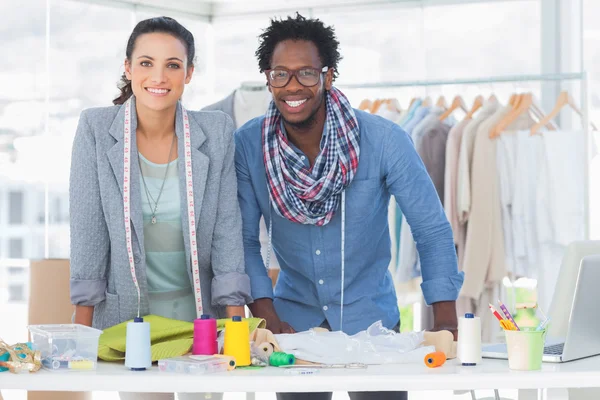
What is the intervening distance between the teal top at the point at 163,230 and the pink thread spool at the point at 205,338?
1.35 ft

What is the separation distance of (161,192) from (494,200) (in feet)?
7.70

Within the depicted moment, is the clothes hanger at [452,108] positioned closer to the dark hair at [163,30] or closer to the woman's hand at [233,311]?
the dark hair at [163,30]

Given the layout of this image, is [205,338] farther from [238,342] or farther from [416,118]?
[416,118]

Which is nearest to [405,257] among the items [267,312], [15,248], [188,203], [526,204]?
[526,204]

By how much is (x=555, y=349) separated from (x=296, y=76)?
0.98 m

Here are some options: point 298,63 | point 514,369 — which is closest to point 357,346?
point 514,369

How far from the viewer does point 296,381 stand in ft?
6.30

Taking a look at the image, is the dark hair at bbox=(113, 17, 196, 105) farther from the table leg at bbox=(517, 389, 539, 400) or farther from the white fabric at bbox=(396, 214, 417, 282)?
the white fabric at bbox=(396, 214, 417, 282)

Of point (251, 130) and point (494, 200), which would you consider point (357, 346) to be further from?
point (494, 200)

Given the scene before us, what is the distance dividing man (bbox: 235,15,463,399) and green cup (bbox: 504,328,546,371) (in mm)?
572

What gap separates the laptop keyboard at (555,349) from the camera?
86.3 inches

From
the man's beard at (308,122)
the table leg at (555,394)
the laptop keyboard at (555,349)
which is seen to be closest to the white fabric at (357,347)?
the laptop keyboard at (555,349)

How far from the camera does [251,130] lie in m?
2.75

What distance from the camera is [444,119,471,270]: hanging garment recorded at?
14.6ft
